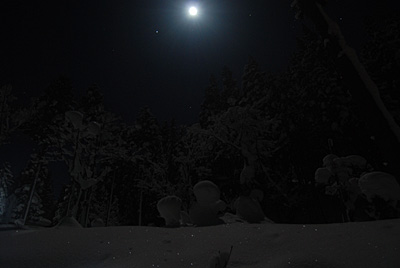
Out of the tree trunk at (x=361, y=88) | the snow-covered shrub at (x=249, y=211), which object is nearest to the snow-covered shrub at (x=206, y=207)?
the snow-covered shrub at (x=249, y=211)

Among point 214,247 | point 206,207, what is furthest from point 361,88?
point 206,207

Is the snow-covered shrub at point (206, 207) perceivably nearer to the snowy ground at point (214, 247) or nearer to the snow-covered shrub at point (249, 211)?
the snow-covered shrub at point (249, 211)

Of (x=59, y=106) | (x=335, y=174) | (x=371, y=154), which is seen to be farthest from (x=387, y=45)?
(x=59, y=106)

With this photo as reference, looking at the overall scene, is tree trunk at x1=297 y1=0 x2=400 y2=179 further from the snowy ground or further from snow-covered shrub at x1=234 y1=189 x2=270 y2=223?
snow-covered shrub at x1=234 y1=189 x2=270 y2=223

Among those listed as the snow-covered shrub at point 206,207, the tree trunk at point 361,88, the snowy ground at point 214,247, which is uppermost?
the tree trunk at point 361,88

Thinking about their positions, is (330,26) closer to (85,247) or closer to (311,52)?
(85,247)

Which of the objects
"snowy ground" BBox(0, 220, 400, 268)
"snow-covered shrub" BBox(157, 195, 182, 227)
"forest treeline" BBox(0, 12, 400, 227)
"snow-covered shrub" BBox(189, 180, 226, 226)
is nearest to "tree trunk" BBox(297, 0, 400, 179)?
"snowy ground" BBox(0, 220, 400, 268)

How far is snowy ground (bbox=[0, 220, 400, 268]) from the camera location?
8.54ft

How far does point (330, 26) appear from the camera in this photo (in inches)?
206

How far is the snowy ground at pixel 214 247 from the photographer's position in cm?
260

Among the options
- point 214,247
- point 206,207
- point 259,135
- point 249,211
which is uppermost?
point 259,135

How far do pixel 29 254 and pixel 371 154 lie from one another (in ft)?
73.2

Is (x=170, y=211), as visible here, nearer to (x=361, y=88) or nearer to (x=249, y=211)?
(x=249, y=211)

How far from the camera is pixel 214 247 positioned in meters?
3.12
